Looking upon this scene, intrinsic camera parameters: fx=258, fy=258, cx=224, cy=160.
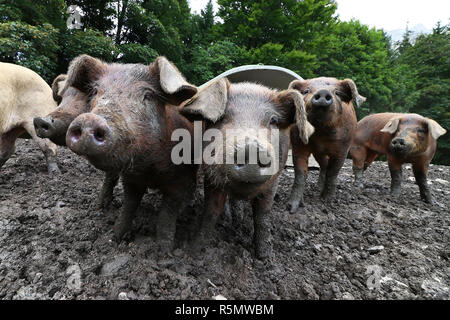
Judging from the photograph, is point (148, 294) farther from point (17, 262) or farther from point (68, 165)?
point (68, 165)

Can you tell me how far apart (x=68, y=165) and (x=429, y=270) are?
5727 millimetres

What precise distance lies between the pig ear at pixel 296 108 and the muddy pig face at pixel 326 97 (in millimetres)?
921

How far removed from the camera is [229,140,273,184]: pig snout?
5.53ft

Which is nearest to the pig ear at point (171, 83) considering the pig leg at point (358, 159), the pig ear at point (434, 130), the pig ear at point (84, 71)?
the pig ear at point (84, 71)

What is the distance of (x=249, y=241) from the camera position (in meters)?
2.91

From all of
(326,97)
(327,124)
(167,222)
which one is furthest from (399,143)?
(167,222)

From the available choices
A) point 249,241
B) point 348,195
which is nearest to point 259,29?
point 348,195

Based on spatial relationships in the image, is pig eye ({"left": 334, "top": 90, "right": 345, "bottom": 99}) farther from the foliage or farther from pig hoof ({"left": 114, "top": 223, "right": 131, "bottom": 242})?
the foliage

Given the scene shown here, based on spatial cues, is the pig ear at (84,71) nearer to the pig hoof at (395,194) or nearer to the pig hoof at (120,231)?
the pig hoof at (120,231)

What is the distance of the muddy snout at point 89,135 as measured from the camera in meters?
Answer: 1.54

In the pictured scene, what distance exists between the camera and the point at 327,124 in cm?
337

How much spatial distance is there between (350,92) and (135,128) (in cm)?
293

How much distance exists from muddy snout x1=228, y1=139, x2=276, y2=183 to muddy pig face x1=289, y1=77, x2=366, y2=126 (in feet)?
5.53
